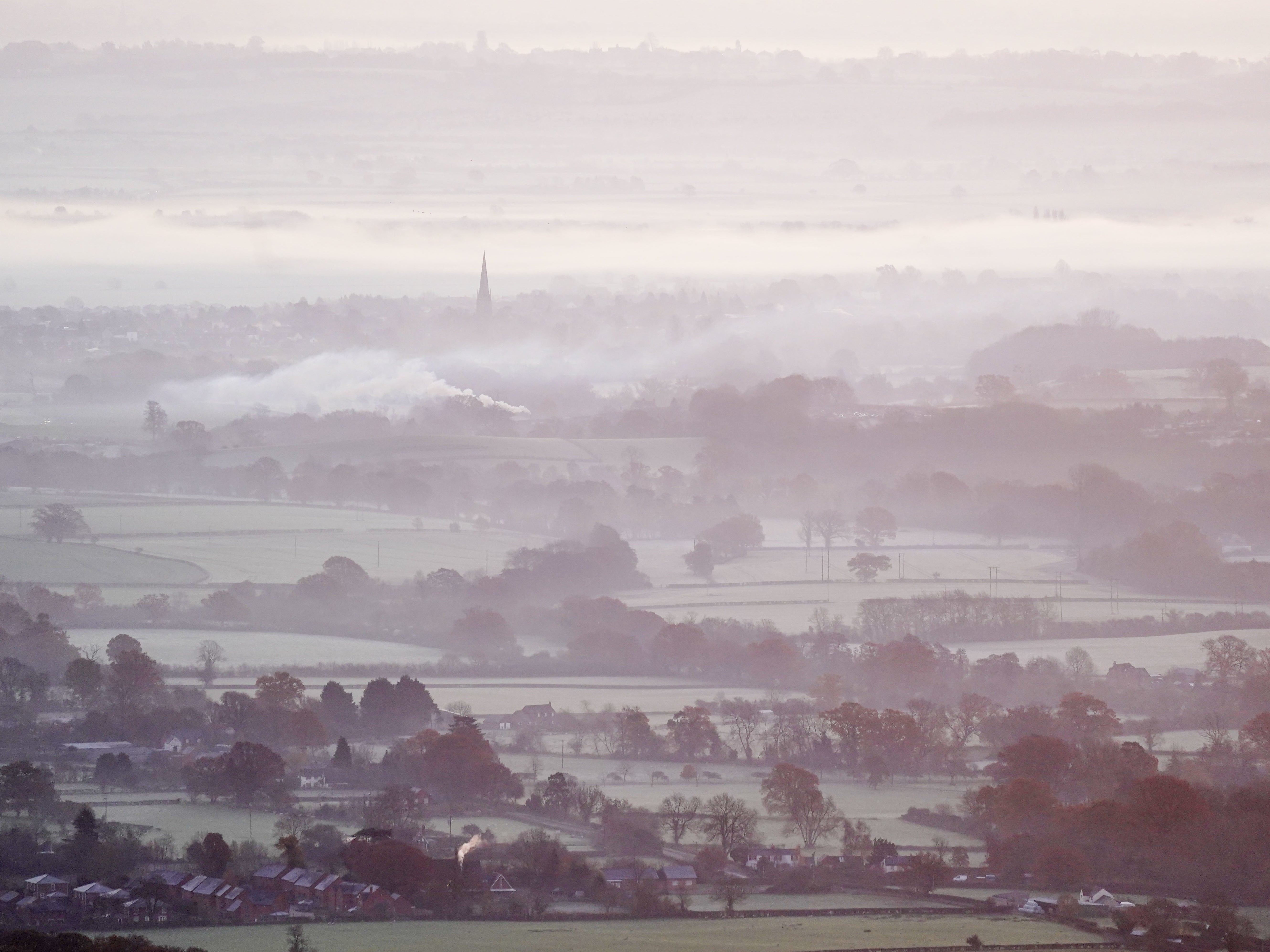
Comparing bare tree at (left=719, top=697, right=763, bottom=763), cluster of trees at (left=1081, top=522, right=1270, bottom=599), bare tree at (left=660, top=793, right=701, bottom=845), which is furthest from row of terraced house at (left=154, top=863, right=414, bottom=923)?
cluster of trees at (left=1081, top=522, right=1270, bottom=599)

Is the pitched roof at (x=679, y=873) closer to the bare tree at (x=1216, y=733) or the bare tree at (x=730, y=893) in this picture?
the bare tree at (x=730, y=893)

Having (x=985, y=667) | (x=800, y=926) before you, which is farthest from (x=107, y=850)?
(x=985, y=667)

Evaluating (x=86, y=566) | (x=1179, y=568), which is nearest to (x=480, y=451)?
(x=86, y=566)

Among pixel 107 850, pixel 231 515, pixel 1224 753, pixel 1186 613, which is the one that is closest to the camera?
pixel 107 850

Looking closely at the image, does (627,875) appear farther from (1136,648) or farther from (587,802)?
(1136,648)

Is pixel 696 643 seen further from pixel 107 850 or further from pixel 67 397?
pixel 67 397

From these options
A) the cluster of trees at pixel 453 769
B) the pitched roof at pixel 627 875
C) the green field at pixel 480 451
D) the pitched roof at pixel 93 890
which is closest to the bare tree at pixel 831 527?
the green field at pixel 480 451
